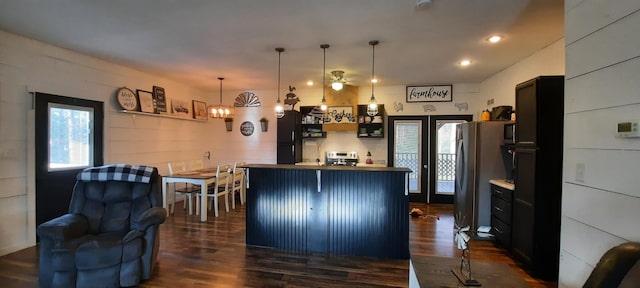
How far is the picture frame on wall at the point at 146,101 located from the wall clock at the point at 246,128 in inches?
81.3

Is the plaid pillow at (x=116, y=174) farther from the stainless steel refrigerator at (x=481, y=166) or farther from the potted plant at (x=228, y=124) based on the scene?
the stainless steel refrigerator at (x=481, y=166)

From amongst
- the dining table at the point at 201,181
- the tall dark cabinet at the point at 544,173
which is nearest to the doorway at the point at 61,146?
the dining table at the point at 201,181

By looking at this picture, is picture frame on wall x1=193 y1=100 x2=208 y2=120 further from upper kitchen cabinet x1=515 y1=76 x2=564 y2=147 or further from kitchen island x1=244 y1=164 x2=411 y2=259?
upper kitchen cabinet x1=515 y1=76 x2=564 y2=147

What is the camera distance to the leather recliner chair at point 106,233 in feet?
8.15

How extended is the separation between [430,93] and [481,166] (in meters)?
2.51

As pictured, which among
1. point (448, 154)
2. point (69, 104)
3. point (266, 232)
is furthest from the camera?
point (448, 154)

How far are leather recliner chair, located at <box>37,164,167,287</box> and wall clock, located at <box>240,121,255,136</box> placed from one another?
12.5 feet

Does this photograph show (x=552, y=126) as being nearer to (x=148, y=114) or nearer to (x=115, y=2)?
(x=115, y=2)

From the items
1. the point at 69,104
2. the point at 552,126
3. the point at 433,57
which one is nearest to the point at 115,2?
the point at 69,104

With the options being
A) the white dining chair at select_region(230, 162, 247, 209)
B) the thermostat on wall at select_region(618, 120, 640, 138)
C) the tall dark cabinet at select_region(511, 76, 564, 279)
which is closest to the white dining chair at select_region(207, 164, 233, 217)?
the white dining chair at select_region(230, 162, 247, 209)

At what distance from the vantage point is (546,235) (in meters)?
2.88

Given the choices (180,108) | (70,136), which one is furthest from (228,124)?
(70,136)

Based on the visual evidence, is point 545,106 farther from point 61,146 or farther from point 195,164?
point 195,164

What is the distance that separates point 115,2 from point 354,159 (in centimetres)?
490
